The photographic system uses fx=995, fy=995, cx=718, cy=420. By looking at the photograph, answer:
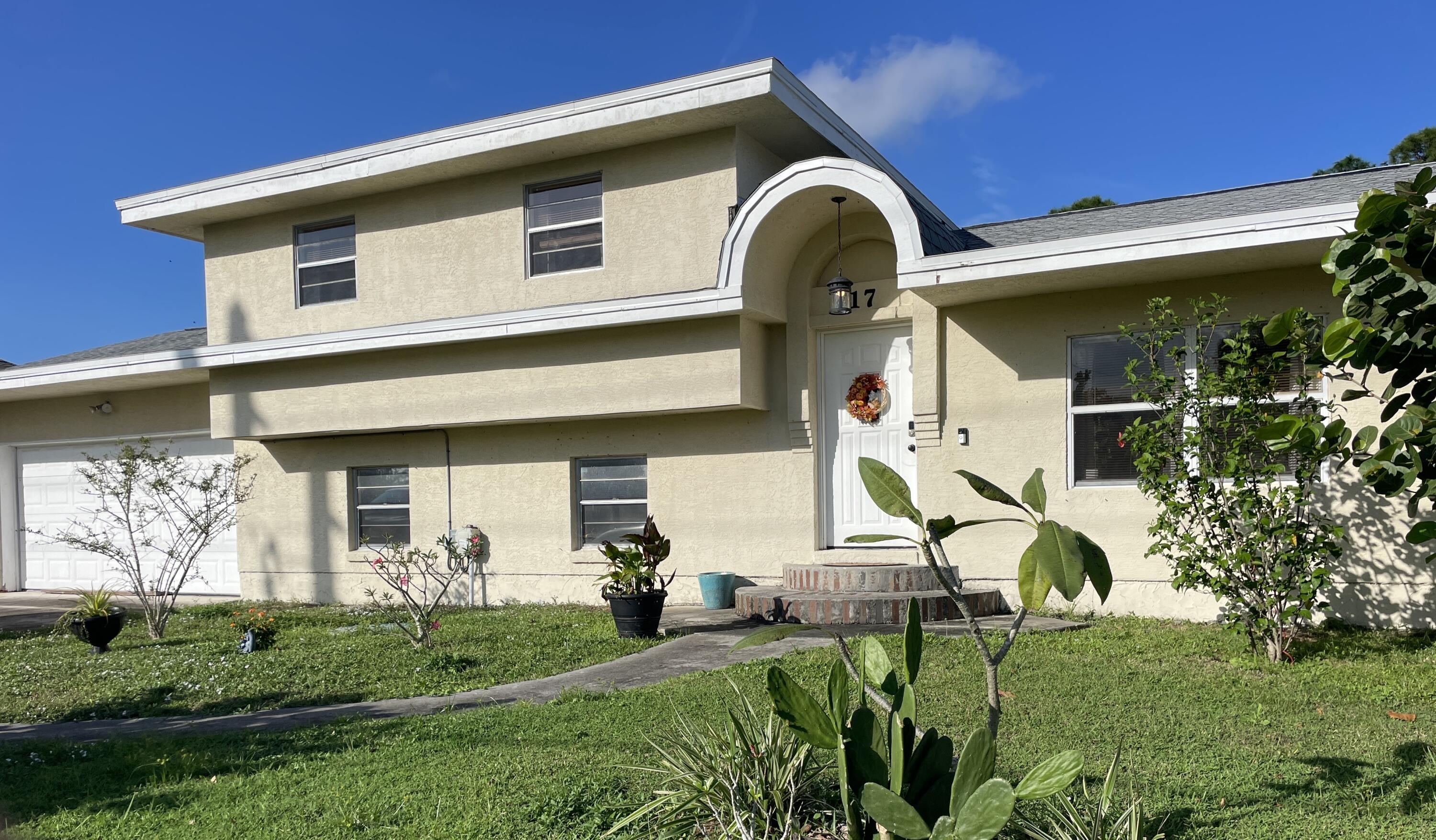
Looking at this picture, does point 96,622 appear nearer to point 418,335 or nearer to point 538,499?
point 418,335

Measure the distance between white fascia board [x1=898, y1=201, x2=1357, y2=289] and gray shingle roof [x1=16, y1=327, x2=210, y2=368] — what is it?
39.4 ft

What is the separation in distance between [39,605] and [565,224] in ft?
33.6

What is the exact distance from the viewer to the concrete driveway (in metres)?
12.5

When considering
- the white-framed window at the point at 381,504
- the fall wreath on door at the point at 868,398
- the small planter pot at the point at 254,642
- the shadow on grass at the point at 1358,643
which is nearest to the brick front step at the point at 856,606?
the fall wreath on door at the point at 868,398

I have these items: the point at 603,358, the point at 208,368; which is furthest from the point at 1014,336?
the point at 208,368

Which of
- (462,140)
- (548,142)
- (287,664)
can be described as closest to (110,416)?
(462,140)

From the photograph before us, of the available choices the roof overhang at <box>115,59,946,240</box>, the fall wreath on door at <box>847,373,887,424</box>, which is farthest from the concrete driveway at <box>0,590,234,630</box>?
the fall wreath on door at <box>847,373,887,424</box>

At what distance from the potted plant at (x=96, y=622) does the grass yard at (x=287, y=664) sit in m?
0.18

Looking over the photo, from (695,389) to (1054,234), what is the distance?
4.29 m

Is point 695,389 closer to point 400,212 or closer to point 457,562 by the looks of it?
point 457,562

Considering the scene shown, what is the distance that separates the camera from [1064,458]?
9.80m

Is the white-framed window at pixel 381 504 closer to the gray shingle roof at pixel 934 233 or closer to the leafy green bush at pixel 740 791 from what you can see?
the gray shingle roof at pixel 934 233

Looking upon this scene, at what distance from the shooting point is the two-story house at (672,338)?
375 inches

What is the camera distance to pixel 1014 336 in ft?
33.1
